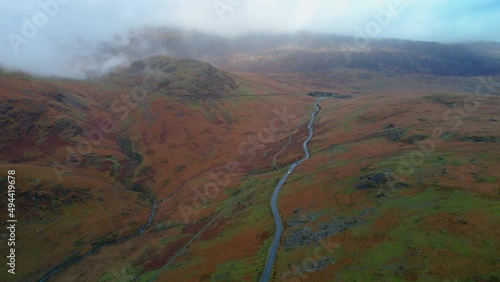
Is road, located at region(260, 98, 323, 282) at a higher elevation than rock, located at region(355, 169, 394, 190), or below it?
below

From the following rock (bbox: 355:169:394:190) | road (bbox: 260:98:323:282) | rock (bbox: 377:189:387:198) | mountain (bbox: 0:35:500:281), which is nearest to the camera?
mountain (bbox: 0:35:500:281)

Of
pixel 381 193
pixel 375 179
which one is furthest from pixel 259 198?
pixel 381 193

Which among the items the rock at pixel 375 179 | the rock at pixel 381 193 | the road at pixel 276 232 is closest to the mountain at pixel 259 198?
the rock at pixel 375 179

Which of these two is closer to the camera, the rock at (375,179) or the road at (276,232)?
the road at (276,232)

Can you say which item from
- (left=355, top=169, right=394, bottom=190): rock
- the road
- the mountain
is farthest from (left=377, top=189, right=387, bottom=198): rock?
the road

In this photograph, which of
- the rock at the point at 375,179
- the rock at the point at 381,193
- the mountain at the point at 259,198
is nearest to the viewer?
the mountain at the point at 259,198

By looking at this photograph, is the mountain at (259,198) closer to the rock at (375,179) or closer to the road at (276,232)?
the rock at (375,179)

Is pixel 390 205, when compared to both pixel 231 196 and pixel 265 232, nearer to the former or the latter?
pixel 265 232

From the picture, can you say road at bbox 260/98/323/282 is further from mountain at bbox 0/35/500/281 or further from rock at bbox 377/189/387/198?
rock at bbox 377/189/387/198

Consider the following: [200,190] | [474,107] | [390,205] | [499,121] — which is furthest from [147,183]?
[474,107]

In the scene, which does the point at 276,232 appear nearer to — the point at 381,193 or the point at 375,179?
the point at 381,193

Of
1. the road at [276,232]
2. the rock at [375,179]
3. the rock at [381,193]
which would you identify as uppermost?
the rock at [375,179]
